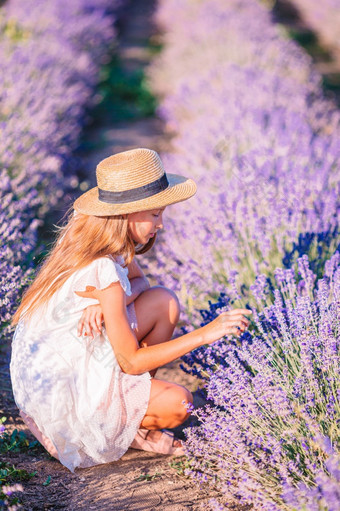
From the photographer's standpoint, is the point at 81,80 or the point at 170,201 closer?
the point at 170,201

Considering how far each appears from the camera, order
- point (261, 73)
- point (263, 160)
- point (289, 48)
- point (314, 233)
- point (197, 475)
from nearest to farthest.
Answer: point (197, 475), point (314, 233), point (263, 160), point (261, 73), point (289, 48)

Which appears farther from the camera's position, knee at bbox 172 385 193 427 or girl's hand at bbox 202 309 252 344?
knee at bbox 172 385 193 427

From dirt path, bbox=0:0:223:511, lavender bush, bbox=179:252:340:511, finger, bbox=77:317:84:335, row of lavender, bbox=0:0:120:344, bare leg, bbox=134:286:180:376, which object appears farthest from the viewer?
row of lavender, bbox=0:0:120:344

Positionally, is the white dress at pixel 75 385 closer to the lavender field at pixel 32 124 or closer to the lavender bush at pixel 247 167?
the lavender field at pixel 32 124

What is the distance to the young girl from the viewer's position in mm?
2078

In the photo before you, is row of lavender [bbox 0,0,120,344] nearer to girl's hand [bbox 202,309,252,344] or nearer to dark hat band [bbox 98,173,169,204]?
A: dark hat band [bbox 98,173,169,204]

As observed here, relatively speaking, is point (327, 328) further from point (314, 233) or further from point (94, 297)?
point (314, 233)

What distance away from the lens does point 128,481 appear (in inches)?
83.0

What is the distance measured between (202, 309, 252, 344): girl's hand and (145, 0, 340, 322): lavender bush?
305 mm

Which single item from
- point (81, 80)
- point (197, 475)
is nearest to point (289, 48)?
point (81, 80)

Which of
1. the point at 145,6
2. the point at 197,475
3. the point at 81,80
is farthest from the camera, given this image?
the point at 145,6

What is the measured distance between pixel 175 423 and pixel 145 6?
15.7 metres

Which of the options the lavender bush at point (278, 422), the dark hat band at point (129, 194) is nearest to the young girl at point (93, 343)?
the dark hat band at point (129, 194)

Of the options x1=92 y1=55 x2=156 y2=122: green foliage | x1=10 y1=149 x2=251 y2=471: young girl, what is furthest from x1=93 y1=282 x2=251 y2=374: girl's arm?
x1=92 y1=55 x2=156 y2=122: green foliage
